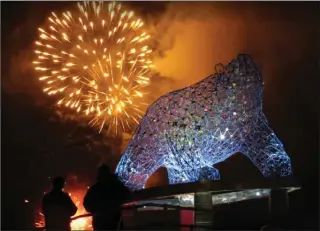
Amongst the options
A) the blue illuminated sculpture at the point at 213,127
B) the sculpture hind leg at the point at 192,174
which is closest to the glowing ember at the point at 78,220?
the blue illuminated sculpture at the point at 213,127

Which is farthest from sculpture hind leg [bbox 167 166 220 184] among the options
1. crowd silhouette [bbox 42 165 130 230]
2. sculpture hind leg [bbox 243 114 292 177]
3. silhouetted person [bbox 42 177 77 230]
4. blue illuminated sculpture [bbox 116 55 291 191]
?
silhouetted person [bbox 42 177 77 230]

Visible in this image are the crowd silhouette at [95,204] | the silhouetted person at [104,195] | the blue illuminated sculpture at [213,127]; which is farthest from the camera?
the blue illuminated sculpture at [213,127]

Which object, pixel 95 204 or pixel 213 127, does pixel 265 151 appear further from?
pixel 95 204

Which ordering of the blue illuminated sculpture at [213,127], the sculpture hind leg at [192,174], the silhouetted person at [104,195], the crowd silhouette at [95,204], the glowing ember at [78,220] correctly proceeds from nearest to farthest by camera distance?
1. the crowd silhouette at [95,204]
2. the silhouetted person at [104,195]
3. the glowing ember at [78,220]
4. the sculpture hind leg at [192,174]
5. the blue illuminated sculpture at [213,127]

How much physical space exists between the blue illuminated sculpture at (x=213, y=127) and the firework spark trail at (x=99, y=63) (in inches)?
47.5

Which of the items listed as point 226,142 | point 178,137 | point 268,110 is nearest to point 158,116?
point 178,137

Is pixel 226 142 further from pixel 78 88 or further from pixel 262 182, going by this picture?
pixel 78 88

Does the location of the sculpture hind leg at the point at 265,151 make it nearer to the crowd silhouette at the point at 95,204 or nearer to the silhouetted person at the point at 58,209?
the crowd silhouette at the point at 95,204

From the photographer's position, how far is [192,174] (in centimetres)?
480

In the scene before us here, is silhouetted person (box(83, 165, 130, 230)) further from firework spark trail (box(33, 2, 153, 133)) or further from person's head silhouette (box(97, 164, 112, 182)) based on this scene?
firework spark trail (box(33, 2, 153, 133))

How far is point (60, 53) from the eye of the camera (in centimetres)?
610

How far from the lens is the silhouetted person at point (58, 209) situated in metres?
3.31

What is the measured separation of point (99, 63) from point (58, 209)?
10.1 ft

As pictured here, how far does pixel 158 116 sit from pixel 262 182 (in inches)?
47.5
